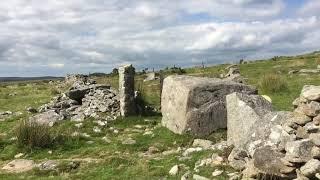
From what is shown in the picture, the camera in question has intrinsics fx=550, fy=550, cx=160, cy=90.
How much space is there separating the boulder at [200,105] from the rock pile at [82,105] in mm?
4649

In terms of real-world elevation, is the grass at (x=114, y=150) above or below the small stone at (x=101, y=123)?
below

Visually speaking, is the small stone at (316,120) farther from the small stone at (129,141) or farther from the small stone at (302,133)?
the small stone at (129,141)

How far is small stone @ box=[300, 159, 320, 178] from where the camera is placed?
426 inches

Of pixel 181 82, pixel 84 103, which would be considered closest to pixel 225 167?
pixel 181 82

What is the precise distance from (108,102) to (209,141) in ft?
29.5

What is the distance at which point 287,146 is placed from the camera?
468 inches

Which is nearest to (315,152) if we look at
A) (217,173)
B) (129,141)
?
(217,173)

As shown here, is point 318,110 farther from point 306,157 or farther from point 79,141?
point 79,141

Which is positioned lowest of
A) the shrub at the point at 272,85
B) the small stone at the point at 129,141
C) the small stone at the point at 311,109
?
the small stone at the point at 129,141

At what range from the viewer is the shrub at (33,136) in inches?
768

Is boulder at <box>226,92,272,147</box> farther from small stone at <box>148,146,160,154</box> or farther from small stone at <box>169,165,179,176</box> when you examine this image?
small stone at <box>148,146,160,154</box>

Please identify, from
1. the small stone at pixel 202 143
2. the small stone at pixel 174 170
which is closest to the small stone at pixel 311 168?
the small stone at pixel 174 170

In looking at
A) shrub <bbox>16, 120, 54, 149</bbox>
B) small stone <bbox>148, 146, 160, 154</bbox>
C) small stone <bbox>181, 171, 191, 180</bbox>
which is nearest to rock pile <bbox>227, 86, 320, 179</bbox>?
small stone <bbox>181, 171, 191, 180</bbox>

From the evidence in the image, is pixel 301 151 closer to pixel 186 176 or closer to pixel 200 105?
pixel 186 176
